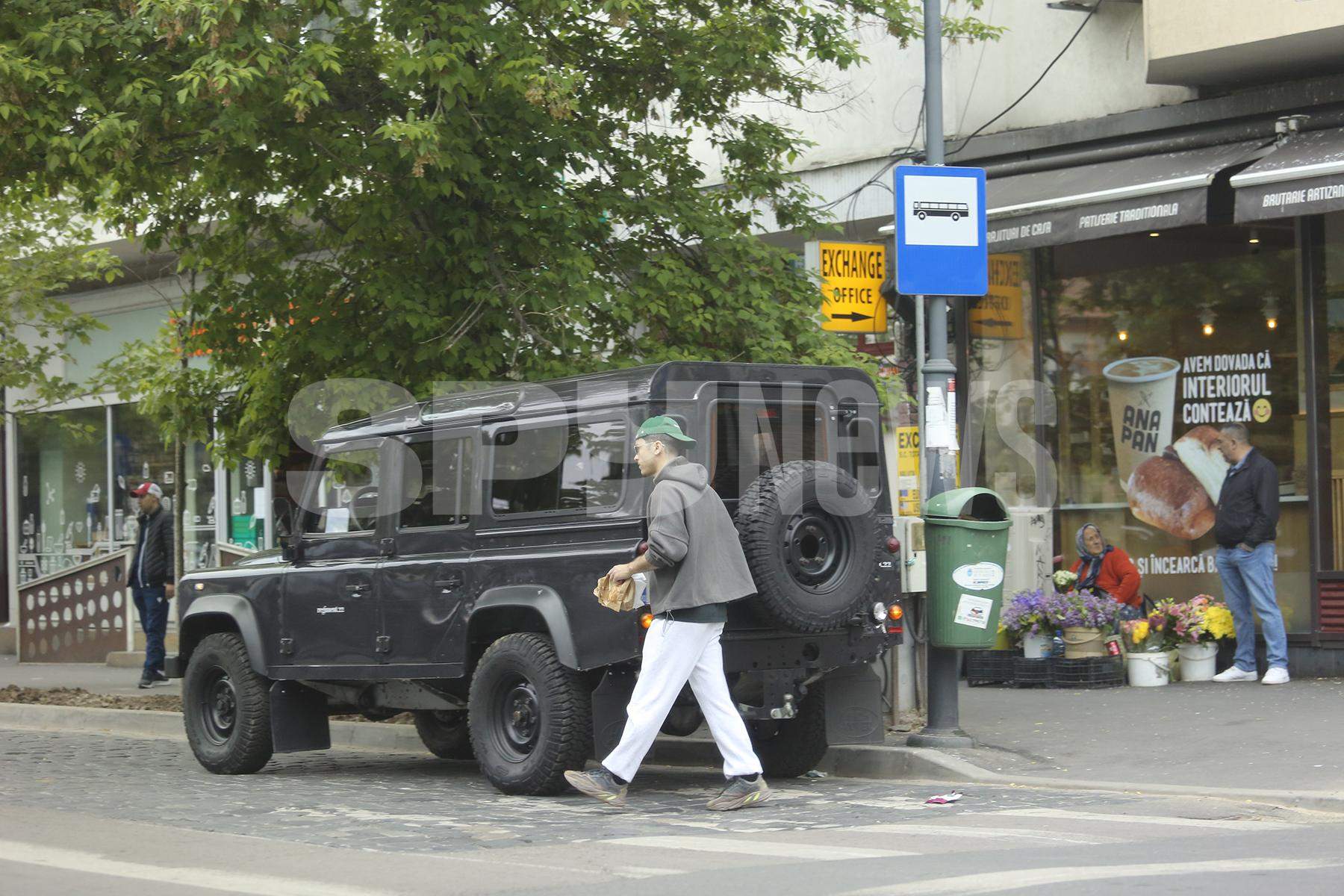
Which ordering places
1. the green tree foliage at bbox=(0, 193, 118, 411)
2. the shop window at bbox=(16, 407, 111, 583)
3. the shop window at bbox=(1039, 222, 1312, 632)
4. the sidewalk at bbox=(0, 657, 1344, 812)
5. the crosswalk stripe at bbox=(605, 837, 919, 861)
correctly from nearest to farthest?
the crosswalk stripe at bbox=(605, 837, 919, 861)
the sidewalk at bbox=(0, 657, 1344, 812)
the shop window at bbox=(1039, 222, 1312, 632)
the green tree foliage at bbox=(0, 193, 118, 411)
the shop window at bbox=(16, 407, 111, 583)

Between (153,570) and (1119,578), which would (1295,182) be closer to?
(1119,578)

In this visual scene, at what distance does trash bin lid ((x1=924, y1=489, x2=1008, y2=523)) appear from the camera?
33.0 feet

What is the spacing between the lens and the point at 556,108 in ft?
34.9

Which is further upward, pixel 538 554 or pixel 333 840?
pixel 538 554

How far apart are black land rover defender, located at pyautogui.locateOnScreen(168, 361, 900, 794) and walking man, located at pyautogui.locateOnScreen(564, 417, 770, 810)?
209mm

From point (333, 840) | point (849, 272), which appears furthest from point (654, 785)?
point (849, 272)

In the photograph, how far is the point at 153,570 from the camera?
17.1 m

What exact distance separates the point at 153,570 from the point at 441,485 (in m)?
8.20

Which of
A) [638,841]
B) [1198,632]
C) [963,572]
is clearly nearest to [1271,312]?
[1198,632]

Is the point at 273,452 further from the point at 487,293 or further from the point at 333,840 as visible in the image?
the point at 333,840

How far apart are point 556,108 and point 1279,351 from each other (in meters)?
6.32

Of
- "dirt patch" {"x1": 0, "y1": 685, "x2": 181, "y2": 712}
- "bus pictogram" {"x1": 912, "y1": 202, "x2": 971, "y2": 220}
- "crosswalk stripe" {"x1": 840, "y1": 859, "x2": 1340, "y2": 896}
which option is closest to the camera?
"crosswalk stripe" {"x1": 840, "y1": 859, "x2": 1340, "y2": 896}

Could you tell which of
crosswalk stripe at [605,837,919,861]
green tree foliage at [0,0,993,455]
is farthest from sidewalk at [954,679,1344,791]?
green tree foliage at [0,0,993,455]

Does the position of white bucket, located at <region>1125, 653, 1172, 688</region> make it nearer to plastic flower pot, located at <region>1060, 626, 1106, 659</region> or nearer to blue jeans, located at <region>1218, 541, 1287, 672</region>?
plastic flower pot, located at <region>1060, 626, 1106, 659</region>
